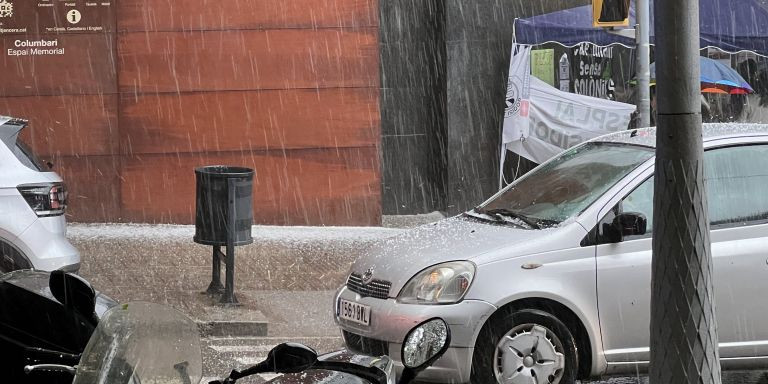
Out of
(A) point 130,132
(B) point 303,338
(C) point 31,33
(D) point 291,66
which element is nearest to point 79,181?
(A) point 130,132

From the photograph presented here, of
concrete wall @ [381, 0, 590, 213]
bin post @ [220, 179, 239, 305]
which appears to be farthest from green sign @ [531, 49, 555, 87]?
bin post @ [220, 179, 239, 305]

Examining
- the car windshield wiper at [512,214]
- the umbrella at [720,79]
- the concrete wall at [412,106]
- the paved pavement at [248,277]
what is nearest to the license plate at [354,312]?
the paved pavement at [248,277]

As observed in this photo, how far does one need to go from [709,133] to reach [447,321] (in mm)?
2188

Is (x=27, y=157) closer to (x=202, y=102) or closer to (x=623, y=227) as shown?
(x=623, y=227)

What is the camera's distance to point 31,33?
13453mm

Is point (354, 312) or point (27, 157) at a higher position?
point (27, 157)

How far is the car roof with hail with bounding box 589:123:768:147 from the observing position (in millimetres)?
7191

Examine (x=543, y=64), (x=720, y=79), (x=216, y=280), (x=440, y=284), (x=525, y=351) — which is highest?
(x=543, y=64)

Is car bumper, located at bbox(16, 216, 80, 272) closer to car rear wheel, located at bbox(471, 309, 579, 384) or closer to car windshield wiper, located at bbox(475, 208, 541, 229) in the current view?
car windshield wiper, located at bbox(475, 208, 541, 229)

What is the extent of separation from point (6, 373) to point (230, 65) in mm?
9687

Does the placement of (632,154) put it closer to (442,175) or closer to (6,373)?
(6,373)

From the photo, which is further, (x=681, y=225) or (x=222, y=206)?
(x=222, y=206)

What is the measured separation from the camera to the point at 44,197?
28.0 feet

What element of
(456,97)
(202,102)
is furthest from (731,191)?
(202,102)
